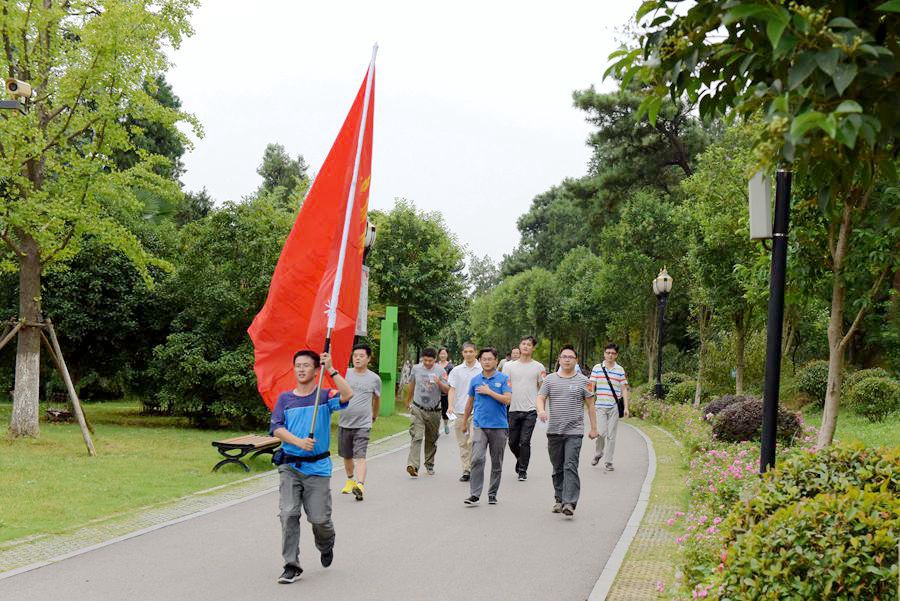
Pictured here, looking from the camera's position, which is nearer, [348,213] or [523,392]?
[348,213]

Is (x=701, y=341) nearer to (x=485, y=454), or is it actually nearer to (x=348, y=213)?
(x=485, y=454)

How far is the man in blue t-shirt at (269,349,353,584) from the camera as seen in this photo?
23.6ft

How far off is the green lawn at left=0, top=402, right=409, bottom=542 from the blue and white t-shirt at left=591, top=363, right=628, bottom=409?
5329mm

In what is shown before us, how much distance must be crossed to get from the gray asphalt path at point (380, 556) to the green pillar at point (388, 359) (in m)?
16.9

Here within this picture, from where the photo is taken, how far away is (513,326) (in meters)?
68.6

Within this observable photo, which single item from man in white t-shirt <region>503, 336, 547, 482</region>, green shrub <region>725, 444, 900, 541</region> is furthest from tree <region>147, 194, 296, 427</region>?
green shrub <region>725, 444, 900, 541</region>

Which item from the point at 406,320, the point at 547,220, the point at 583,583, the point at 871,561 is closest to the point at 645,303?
the point at 406,320

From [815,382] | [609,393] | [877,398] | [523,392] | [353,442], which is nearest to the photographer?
[353,442]

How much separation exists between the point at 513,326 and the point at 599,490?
56.2 m

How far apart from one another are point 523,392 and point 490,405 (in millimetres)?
1629

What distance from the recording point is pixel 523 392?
13.0 metres

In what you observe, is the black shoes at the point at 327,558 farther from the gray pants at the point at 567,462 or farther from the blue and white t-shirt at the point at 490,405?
the blue and white t-shirt at the point at 490,405

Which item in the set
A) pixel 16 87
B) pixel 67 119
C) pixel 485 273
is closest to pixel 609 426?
pixel 16 87

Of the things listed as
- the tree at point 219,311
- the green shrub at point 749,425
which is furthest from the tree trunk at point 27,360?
the green shrub at point 749,425
